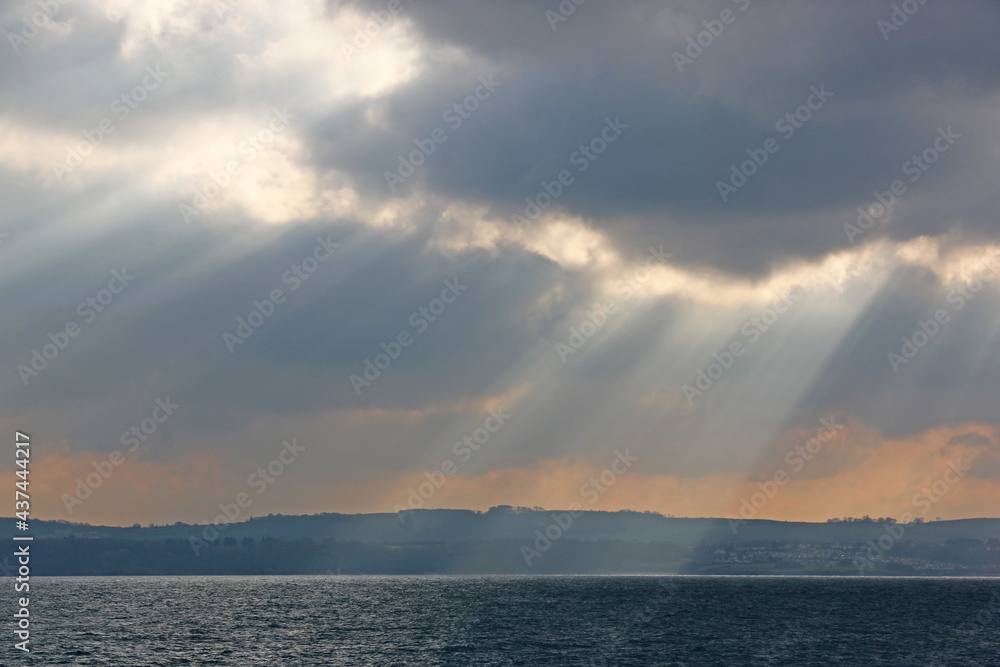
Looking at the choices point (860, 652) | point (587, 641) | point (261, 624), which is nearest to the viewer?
point (860, 652)

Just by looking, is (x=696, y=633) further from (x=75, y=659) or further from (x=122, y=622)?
(x=122, y=622)

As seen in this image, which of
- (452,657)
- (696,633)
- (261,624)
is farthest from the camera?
(261,624)

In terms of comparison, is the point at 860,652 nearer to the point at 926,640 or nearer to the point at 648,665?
the point at 926,640

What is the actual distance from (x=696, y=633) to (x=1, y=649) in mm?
109481

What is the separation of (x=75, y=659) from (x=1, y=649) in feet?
49.7

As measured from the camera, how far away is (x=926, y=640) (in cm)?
14775

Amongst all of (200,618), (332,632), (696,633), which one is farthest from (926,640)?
(200,618)

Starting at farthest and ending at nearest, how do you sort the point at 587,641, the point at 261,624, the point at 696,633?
the point at 261,624 < the point at 696,633 < the point at 587,641

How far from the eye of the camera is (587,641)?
139m

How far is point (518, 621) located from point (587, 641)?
42048mm

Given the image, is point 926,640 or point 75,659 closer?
point 75,659

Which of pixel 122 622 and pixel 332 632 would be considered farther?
pixel 122 622

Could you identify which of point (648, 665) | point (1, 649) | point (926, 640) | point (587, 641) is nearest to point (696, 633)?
point (587, 641)

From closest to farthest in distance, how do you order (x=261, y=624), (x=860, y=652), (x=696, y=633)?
(x=860, y=652) → (x=696, y=633) → (x=261, y=624)
